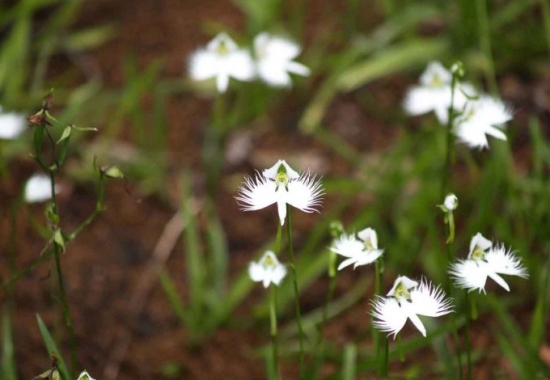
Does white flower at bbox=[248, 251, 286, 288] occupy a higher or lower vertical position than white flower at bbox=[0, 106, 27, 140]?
lower

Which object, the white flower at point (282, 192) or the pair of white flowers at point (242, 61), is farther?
the pair of white flowers at point (242, 61)

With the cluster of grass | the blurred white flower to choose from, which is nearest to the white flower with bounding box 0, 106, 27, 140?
the blurred white flower

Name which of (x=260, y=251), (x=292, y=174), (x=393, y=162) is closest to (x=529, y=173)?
(x=393, y=162)

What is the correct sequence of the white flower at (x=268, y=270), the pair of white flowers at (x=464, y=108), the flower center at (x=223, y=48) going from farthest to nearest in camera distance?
the flower center at (x=223, y=48), the pair of white flowers at (x=464, y=108), the white flower at (x=268, y=270)

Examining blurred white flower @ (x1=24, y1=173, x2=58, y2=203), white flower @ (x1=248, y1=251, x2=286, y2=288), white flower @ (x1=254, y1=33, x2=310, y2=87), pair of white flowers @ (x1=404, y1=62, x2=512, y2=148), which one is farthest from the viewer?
white flower @ (x1=254, y1=33, x2=310, y2=87)

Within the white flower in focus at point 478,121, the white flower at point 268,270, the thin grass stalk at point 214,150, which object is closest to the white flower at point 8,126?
the thin grass stalk at point 214,150

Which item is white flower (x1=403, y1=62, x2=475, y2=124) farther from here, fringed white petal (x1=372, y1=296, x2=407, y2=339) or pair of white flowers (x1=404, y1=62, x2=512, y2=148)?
fringed white petal (x1=372, y1=296, x2=407, y2=339)

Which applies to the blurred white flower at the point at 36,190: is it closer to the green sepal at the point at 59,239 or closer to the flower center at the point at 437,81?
the green sepal at the point at 59,239

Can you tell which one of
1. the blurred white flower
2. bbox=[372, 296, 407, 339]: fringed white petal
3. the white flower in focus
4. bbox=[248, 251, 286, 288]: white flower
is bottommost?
bbox=[372, 296, 407, 339]: fringed white petal
